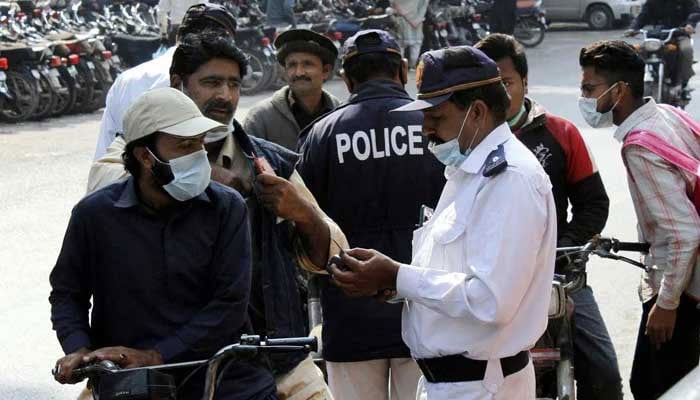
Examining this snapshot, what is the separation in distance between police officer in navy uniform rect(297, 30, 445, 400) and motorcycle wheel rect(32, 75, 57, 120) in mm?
11973

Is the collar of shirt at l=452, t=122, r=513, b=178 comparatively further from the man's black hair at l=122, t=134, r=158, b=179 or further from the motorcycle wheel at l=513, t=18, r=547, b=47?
the motorcycle wheel at l=513, t=18, r=547, b=47

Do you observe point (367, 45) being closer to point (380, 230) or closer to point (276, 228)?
point (380, 230)

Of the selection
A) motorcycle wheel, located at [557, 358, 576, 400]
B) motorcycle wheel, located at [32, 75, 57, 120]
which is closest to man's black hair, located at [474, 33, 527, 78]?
motorcycle wheel, located at [557, 358, 576, 400]

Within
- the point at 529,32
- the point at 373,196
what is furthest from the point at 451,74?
the point at 529,32

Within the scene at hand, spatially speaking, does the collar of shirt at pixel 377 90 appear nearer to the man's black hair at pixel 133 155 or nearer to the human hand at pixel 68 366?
the man's black hair at pixel 133 155

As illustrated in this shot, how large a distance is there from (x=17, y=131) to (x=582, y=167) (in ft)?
37.1

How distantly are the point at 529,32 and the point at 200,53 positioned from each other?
23299 millimetres

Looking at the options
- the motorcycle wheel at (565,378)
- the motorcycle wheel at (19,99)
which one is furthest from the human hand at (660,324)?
the motorcycle wheel at (19,99)

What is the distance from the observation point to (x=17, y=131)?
15.9 m

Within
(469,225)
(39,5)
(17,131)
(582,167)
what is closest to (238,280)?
(469,225)

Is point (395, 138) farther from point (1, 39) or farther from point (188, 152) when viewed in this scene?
point (1, 39)

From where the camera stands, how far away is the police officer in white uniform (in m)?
3.71

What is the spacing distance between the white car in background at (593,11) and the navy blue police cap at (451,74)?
27.6 meters

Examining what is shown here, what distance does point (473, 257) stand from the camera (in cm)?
374
